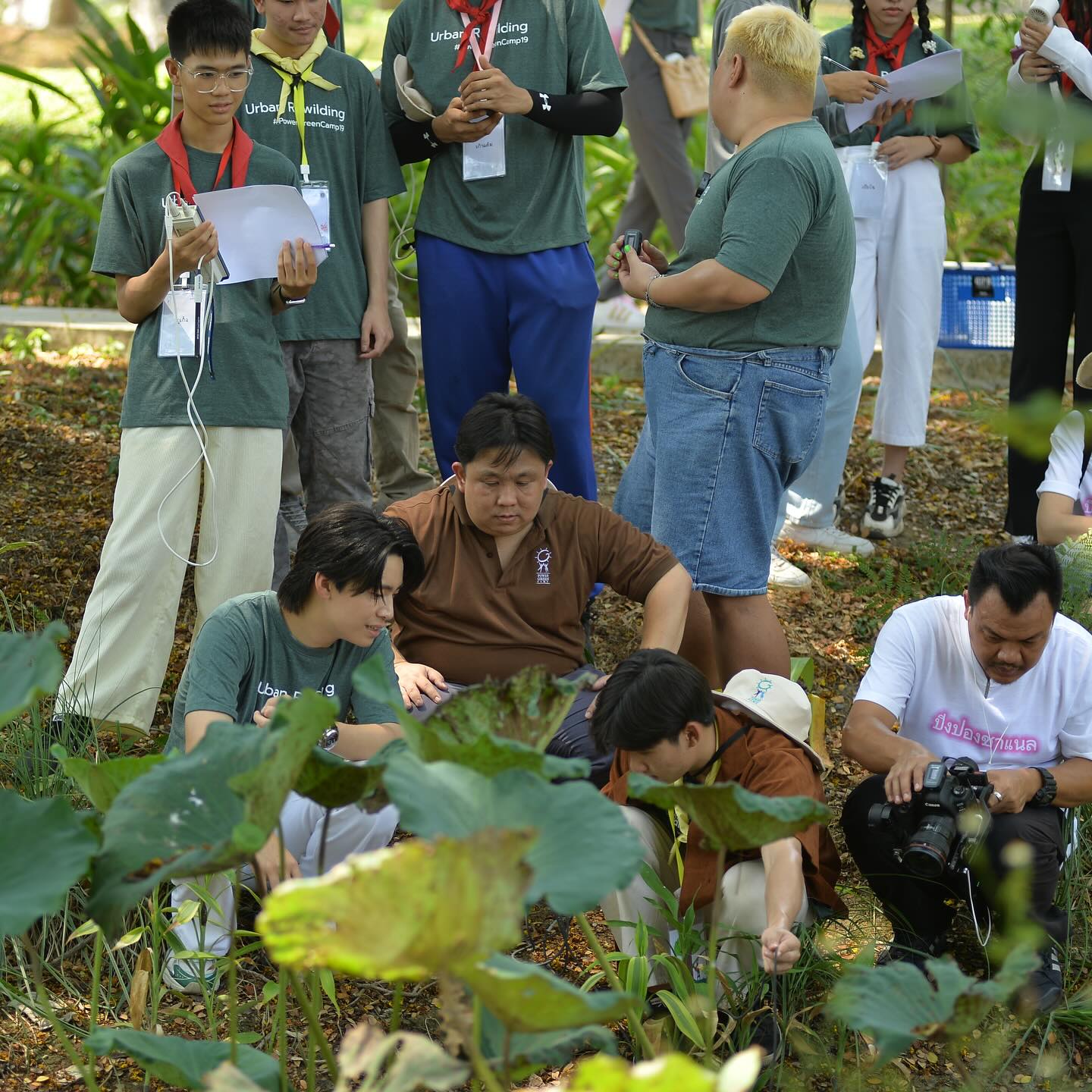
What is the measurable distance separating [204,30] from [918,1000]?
7.87 ft

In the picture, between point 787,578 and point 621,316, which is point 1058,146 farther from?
point 621,316

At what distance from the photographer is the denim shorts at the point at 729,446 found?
3.19 meters

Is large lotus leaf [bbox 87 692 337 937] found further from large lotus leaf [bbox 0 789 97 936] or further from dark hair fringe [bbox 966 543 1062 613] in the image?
dark hair fringe [bbox 966 543 1062 613]

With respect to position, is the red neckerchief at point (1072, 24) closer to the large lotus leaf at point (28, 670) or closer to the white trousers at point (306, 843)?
the white trousers at point (306, 843)

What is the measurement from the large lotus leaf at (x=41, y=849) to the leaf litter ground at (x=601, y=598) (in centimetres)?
94

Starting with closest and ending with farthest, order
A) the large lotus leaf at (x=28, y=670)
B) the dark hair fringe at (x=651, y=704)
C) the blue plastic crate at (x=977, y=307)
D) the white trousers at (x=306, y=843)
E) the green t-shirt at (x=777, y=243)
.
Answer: the large lotus leaf at (x=28, y=670) < the dark hair fringe at (x=651, y=704) < the white trousers at (x=306, y=843) < the green t-shirt at (x=777, y=243) < the blue plastic crate at (x=977, y=307)

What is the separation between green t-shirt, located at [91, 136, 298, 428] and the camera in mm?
3105

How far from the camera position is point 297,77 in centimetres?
351

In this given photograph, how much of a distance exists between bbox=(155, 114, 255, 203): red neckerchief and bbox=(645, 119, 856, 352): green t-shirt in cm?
96

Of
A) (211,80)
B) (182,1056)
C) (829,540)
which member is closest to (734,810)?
(182,1056)

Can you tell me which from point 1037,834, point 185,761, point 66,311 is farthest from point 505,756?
point 66,311

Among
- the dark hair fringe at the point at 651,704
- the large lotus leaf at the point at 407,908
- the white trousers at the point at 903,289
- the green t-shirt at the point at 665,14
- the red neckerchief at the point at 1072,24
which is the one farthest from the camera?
the green t-shirt at the point at 665,14

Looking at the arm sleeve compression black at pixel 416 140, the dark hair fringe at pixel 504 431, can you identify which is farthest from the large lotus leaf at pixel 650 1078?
the arm sleeve compression black at pixel 416 140

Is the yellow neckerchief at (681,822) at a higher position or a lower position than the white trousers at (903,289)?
lower
